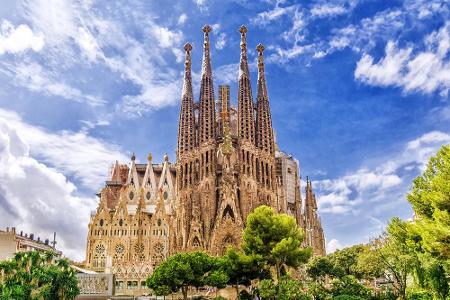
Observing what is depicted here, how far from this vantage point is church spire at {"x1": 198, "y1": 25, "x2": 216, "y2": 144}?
57781mm

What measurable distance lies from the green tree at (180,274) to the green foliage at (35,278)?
563cm

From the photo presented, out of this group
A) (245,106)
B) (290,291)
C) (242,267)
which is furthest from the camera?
(245,106)

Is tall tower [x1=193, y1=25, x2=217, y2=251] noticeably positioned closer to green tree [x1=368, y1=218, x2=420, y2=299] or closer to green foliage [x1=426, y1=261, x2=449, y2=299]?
green tree [x1=368, y1=218, x2=420, y2=299]

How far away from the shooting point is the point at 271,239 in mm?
35531

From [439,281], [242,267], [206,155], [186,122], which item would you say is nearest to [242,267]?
[242,267]

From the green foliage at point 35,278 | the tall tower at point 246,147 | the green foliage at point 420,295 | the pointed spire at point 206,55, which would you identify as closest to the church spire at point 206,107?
the pointed spire at point 206,55

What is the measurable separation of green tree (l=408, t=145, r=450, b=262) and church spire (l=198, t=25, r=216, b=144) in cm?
3601

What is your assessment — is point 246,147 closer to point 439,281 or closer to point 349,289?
point 349,289

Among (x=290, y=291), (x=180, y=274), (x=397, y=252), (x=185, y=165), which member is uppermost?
(x=185, y=165)

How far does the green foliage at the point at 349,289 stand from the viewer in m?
32.9

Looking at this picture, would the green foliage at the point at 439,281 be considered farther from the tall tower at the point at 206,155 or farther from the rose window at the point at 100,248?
the rose window at the point at 100,248

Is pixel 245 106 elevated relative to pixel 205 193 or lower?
elevated

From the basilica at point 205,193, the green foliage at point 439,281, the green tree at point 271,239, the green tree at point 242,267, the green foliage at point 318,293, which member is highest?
the basilica at point 205,193

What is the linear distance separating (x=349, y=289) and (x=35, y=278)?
72.0 ft
